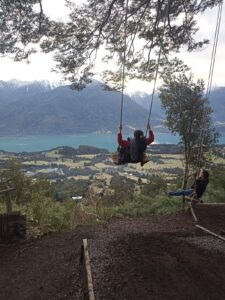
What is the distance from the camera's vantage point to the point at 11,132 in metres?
194

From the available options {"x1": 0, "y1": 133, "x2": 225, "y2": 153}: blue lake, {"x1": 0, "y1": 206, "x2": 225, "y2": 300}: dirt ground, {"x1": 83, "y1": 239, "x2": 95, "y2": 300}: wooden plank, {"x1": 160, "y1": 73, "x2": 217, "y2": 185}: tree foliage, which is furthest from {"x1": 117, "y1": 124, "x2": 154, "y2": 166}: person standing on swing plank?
{"x1": 0, "y1": 133, "x2": 225, "y2": 153}: blue lake

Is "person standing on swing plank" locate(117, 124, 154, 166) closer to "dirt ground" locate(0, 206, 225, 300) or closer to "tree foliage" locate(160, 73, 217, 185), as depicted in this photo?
"dirt ground" locate(0, 206, 225, 300)

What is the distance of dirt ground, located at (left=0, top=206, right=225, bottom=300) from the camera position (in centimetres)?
552

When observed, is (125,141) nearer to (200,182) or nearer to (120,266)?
(200,182)

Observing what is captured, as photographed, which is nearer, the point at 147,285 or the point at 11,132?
the point at 147,285

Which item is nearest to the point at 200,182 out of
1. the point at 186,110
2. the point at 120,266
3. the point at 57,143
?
the point at 120,266

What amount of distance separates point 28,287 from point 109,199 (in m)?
11.8

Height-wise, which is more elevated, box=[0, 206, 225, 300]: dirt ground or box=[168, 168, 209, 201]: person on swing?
box=[168, 168, 209, 201]: person on swing

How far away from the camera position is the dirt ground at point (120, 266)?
5516 millimetres

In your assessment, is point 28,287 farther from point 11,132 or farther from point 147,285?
point 11,132

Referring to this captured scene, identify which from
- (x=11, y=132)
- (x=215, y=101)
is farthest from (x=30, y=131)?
(x=215, y=101)

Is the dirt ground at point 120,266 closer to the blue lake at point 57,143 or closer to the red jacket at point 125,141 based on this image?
the red jacket at point 125,141

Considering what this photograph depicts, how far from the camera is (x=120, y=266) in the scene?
20.1ft

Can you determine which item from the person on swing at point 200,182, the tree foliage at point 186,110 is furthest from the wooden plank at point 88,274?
the tree foliage at point 186,110
